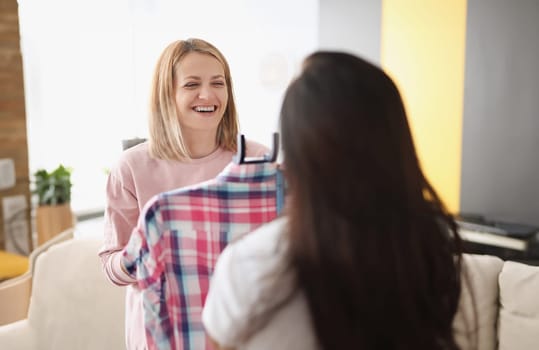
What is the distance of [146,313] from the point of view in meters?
1.19

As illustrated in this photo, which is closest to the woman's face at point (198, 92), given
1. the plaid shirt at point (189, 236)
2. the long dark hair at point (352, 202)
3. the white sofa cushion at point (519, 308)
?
the plaid shirt at point (189, 236)

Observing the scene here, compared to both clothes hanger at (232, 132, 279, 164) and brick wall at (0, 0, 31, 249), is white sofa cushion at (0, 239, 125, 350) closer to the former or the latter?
brick wall at (0, 0, 31, 249)

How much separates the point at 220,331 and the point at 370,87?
17.6 inches

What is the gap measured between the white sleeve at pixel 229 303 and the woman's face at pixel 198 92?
747 mm

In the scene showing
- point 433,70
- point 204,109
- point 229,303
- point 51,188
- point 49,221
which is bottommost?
point 49,221

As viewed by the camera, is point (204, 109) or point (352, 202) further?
point (204, 109)

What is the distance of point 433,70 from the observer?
12.2 ft

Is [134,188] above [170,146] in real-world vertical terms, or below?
below

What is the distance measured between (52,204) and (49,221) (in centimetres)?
11

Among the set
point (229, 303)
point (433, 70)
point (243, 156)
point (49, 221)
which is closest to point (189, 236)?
point (243, 156)

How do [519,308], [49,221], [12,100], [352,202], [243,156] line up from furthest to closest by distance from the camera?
[49,221], [12,100], [519,308], [243,156], [352,202]

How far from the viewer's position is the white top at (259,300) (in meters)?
0.84

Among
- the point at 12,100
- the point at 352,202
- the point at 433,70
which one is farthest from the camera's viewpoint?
the point at 433,70

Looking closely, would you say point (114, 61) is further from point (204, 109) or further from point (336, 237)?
point (336, 237)
